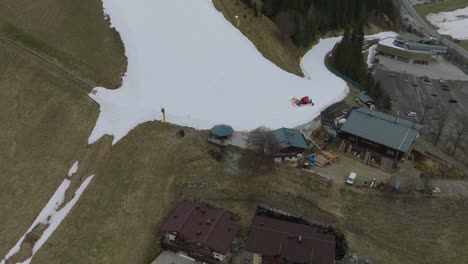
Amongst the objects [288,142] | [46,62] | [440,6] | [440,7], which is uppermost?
[440,6]

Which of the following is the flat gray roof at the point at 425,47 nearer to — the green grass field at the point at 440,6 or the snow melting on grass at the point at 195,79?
the snow melting on grass at the point at 195,79

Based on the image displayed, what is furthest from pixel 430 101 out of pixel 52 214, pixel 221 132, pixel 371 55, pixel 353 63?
pixel 52 214

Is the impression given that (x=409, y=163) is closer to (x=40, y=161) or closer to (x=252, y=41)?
(x=252, y=41)

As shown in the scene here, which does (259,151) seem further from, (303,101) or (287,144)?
(303,101)

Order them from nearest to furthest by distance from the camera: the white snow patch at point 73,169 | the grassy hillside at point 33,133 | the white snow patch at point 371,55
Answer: the grassy hillside at point 33,133 < the white snow patch at point 73,169 < the white snow patch at point 371,55

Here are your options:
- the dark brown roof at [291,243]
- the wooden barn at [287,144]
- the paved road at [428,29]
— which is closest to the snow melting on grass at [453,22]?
the paved road at [428,29]
